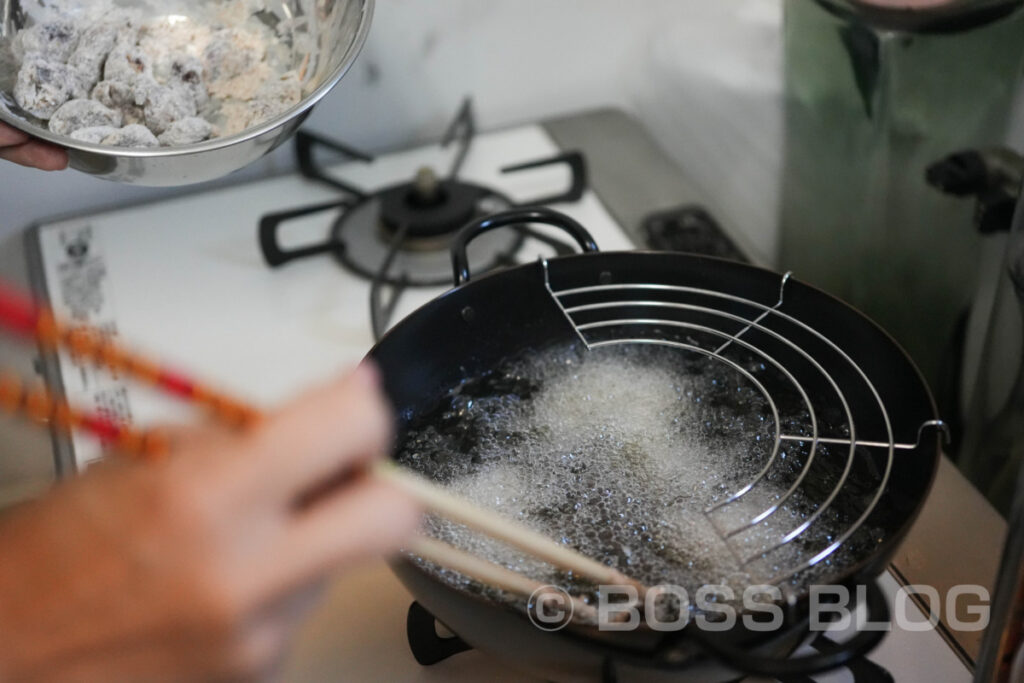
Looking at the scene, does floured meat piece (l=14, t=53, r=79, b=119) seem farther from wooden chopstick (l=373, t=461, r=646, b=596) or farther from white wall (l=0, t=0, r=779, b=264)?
wooden chopstick (l=373, t=461, r=646, b=596)

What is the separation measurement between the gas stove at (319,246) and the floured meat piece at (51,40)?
0.26 m

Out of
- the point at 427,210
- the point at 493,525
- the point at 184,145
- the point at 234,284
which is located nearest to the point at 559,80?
the point at 427,210

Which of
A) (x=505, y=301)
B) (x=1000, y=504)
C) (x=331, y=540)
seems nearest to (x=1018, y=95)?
(x=1000, y=504)

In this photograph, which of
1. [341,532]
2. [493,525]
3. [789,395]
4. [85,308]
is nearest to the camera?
[341,532]

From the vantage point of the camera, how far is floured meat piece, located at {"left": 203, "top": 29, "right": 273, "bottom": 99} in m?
0.75

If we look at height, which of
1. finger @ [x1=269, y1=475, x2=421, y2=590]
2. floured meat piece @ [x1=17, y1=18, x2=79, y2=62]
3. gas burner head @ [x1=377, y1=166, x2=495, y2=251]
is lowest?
gas burner head @ [x1=377, y1=166, x2=495, y2=251]

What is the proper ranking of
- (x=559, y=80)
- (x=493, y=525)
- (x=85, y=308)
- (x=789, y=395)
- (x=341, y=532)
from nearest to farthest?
1. (x=341, y=532)
2. (x=493, y=525)
3. (x=789, y=395)
4. (x=85, y=308)
5. (x=559, y=80)

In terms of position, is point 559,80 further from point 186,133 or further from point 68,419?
point 68,419

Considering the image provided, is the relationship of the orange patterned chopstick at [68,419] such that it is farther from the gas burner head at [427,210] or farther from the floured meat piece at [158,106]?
the gas burner head at [427,210]

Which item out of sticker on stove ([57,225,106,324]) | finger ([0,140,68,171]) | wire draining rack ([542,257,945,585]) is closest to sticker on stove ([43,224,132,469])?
sticker on stove ([57,225,106,324])

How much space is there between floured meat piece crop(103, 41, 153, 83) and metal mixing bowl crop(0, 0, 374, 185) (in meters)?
0.07

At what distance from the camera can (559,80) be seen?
115 cm

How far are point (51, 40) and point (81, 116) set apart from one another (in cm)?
8

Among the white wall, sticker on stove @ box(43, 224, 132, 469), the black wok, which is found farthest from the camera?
the white wall
